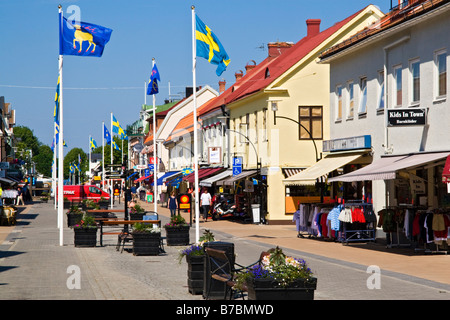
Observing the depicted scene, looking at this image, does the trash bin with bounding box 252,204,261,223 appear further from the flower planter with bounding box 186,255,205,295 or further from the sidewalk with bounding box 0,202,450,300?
the flower planter with bounding box 186,255,205,295

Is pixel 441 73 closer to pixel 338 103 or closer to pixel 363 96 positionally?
pixel 363 96

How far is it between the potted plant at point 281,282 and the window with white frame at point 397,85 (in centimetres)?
1621

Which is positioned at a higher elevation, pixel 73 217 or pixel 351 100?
pixel 351 100

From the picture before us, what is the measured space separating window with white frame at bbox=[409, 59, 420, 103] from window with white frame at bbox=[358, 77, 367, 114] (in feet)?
13.2

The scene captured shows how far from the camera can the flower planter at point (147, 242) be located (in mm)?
22156

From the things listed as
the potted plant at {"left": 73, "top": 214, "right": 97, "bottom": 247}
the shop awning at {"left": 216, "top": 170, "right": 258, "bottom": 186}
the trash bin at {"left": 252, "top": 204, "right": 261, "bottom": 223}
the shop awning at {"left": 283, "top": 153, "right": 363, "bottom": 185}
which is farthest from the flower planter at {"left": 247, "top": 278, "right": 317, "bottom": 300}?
the shop awning at {"left": 216, "top": 170, "right": 258, "bottom": 186}

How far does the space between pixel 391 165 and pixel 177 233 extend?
6.98 metres

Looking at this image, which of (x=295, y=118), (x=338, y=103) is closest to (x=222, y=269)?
(x=338, y=103)

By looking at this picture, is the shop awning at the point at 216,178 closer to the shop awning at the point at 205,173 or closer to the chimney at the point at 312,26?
the shop awning at the point at 205,173

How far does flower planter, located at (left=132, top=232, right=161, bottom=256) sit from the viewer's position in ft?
72.7

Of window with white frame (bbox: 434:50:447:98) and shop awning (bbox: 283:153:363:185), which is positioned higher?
window with white frame (bbox: 434:50:447:98)

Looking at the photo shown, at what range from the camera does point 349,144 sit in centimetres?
2894

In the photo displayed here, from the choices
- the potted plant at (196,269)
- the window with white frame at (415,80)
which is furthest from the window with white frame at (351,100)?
the potted plant at (196,269)
